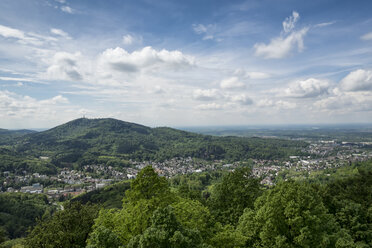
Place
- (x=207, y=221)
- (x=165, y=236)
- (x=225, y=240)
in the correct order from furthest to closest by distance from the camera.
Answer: (x=207, y=221), (x=225, y=240), (x=165, y=236)

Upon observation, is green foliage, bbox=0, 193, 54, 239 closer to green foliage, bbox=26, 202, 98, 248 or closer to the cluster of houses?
the cluster of houses

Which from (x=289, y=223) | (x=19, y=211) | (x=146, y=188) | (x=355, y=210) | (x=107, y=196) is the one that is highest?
(x=146, y=188)

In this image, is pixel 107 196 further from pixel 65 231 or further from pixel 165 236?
pixel 165 236

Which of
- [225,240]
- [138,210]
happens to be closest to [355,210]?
[225,240]

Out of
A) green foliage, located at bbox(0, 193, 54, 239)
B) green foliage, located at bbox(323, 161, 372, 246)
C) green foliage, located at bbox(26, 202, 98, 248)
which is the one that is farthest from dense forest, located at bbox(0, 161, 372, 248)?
green foliage, located at bbox(0, 193, 54, 239)

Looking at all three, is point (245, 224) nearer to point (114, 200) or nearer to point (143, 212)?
point (143, 212)

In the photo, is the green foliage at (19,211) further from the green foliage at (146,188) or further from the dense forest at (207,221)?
the green foliage at (146,188)
